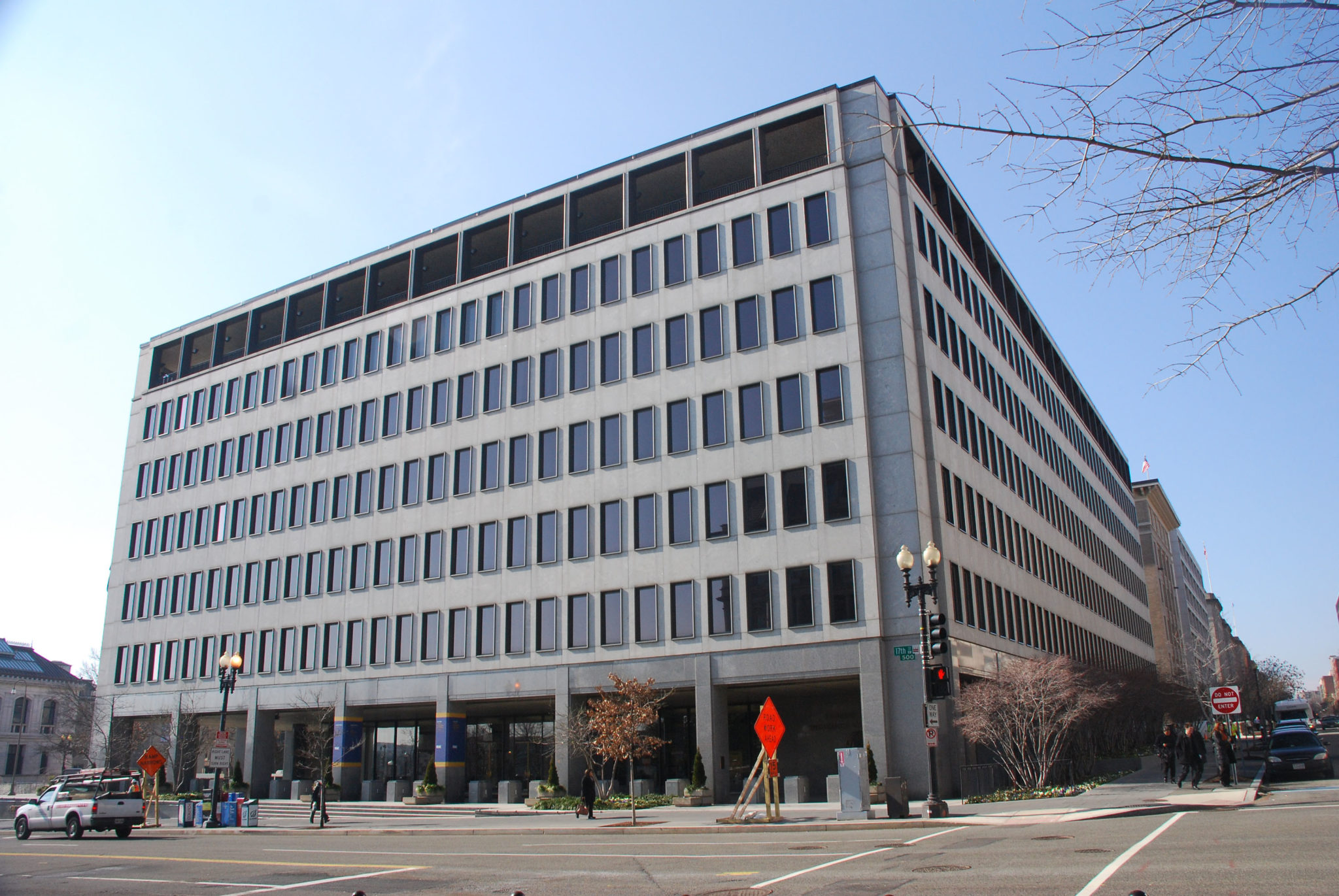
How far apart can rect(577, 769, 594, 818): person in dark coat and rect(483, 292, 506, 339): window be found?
2266 cm

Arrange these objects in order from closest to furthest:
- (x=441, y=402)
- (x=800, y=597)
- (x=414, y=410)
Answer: (x=800, y=597) → (x=441, y=402) → (x=414, y=410)

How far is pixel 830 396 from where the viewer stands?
37312 mm

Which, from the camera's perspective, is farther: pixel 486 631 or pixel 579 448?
pixel 486 631

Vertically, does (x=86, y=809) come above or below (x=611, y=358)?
below

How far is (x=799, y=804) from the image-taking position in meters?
33.8

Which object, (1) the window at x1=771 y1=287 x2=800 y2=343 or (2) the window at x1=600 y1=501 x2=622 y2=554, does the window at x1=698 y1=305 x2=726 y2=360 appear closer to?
(1) the window at x1=771 y1=287 x2=800 y2=343

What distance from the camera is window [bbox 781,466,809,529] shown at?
121 feet

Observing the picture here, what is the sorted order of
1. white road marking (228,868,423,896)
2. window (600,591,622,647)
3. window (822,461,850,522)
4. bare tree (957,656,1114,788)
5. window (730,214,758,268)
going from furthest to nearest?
window (730,214,758,268)
window (600,591,622,647)
window (822,461,850,522)
bare tree (957,656,1114,788)
white road marking (228,868,423,896)

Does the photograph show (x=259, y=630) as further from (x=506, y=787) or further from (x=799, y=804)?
(x=799, y=804)

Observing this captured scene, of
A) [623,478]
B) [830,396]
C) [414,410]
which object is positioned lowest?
[623,478]

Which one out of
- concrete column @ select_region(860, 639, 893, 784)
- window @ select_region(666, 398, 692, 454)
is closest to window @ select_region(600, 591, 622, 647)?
window @ select_region(666, 398, 692, 454)

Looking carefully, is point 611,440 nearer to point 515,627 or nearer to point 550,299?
point 550,299

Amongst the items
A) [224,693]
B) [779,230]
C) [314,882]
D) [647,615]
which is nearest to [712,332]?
[779,230]

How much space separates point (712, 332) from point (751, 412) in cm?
396
